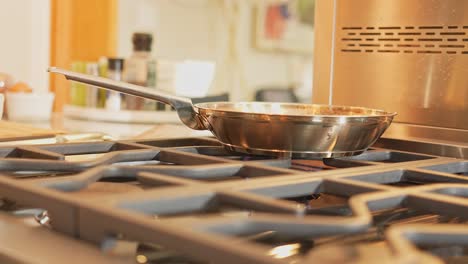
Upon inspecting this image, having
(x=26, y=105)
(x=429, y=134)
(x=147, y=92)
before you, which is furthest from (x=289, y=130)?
(x=26, y=105)

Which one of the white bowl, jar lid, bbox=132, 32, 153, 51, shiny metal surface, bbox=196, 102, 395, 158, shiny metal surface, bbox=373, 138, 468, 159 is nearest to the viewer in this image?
shiny metal surface, bbox=196, 102, 395, 158

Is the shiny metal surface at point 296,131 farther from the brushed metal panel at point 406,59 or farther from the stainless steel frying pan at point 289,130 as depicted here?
the brushed metal panel at point 406,59

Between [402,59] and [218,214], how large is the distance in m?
0.52

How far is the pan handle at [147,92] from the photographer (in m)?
0.70

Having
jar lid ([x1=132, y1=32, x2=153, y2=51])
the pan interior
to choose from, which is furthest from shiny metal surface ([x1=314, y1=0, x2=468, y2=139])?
jar lid ([x1=132, y1=32, x2=153, y2=51])

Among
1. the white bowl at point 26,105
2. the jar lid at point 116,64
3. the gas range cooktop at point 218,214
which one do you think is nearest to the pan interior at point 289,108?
the gas range cooktop at point 218,214

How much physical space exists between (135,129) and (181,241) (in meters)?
1.32

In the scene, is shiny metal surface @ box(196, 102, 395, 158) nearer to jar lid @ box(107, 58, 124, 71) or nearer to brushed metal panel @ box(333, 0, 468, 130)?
brushed metal panel @ box(333, 0, 468, 130)

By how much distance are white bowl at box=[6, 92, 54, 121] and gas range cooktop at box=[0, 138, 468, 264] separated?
1.00m

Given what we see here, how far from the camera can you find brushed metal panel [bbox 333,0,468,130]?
84 cm

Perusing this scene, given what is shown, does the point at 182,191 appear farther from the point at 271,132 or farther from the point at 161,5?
the point at 161,5

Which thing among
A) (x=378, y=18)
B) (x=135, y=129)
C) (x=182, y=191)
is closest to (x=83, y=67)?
(x=135, y=129)

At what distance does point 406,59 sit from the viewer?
901mm

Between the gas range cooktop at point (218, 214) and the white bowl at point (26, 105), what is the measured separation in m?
1.00
